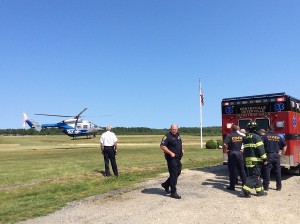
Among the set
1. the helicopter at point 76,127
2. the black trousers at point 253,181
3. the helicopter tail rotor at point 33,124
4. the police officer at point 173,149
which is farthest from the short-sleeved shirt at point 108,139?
the helicopter tail rotor at point 33,124

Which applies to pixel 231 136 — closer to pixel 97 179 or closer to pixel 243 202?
pixel 243 202

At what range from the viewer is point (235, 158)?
11.8 m

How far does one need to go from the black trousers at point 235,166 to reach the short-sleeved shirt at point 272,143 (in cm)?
89

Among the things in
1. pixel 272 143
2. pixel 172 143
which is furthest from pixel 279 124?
pixel 172 143

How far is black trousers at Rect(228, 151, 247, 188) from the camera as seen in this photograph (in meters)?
11.6

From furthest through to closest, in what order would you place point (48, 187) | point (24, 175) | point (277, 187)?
point (24, 175)
point (48, 187)
point (277, 187)

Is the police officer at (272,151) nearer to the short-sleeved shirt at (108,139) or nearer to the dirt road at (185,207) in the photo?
the dirt road at (185,207)

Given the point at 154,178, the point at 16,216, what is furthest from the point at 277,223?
the point at 154,178

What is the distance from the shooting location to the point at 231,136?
12.0 m

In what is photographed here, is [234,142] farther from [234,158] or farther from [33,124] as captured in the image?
[33,124]

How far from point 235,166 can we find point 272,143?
1.43 metres

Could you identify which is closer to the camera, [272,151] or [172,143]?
[172,143]

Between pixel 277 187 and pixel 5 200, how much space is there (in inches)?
317

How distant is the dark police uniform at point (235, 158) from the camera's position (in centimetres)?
1162
